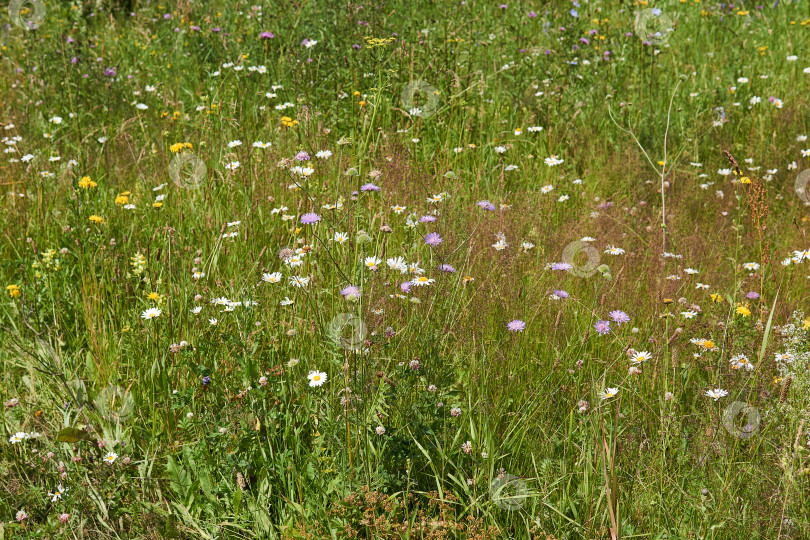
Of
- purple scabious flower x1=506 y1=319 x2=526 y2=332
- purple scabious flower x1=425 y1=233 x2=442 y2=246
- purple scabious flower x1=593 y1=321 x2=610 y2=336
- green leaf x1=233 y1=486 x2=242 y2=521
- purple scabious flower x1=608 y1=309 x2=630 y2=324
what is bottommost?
green leaf x1=233 y1=486 x2=242 y2=521

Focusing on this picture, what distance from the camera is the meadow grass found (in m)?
1.68

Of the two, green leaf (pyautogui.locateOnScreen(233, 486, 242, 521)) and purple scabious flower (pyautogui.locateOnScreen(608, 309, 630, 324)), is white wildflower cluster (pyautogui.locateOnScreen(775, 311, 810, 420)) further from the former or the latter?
green leaf (pyautogui.locateOnScreen(233, 486, 242, 521))

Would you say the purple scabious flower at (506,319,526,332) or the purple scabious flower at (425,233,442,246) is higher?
the purple scabious flower at (425,233,442,246)

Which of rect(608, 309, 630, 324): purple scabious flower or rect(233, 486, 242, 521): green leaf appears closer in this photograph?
rect(233, 486, 242, 521): green leaf

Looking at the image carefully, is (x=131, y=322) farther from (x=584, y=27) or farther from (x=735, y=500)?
(x=584, y=27)

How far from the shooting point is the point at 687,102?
174 inches

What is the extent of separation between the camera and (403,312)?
2119 mm

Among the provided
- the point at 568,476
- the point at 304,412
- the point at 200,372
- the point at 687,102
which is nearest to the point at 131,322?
the point at 200,372

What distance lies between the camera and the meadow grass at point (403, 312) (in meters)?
1.68

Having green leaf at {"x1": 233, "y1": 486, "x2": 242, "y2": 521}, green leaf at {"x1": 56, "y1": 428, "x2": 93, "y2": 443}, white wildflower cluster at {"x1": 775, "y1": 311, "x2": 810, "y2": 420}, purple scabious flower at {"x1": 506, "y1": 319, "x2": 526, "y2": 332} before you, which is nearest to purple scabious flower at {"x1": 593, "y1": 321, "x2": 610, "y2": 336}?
purple scabious flower at {"x1": 506, "y1": 319, "x2": 526, "y2": 332}

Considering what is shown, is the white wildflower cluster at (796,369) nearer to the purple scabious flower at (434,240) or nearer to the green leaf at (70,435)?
the purple scabious flower at (434,240)

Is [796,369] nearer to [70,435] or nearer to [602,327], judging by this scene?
[602,327]

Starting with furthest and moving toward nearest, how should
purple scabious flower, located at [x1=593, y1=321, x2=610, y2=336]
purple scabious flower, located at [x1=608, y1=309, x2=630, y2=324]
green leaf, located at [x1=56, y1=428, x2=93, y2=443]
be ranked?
purple scabious flower, located at [x1=608, y1=309, x2=630, y2=324], purple scabious flower, located at [x1=593, y1=321, x2=610, y2=336], green leaf, located at [x1=56, y1=428, x2=93, y2=443]

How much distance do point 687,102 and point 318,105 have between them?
243 centimetres
